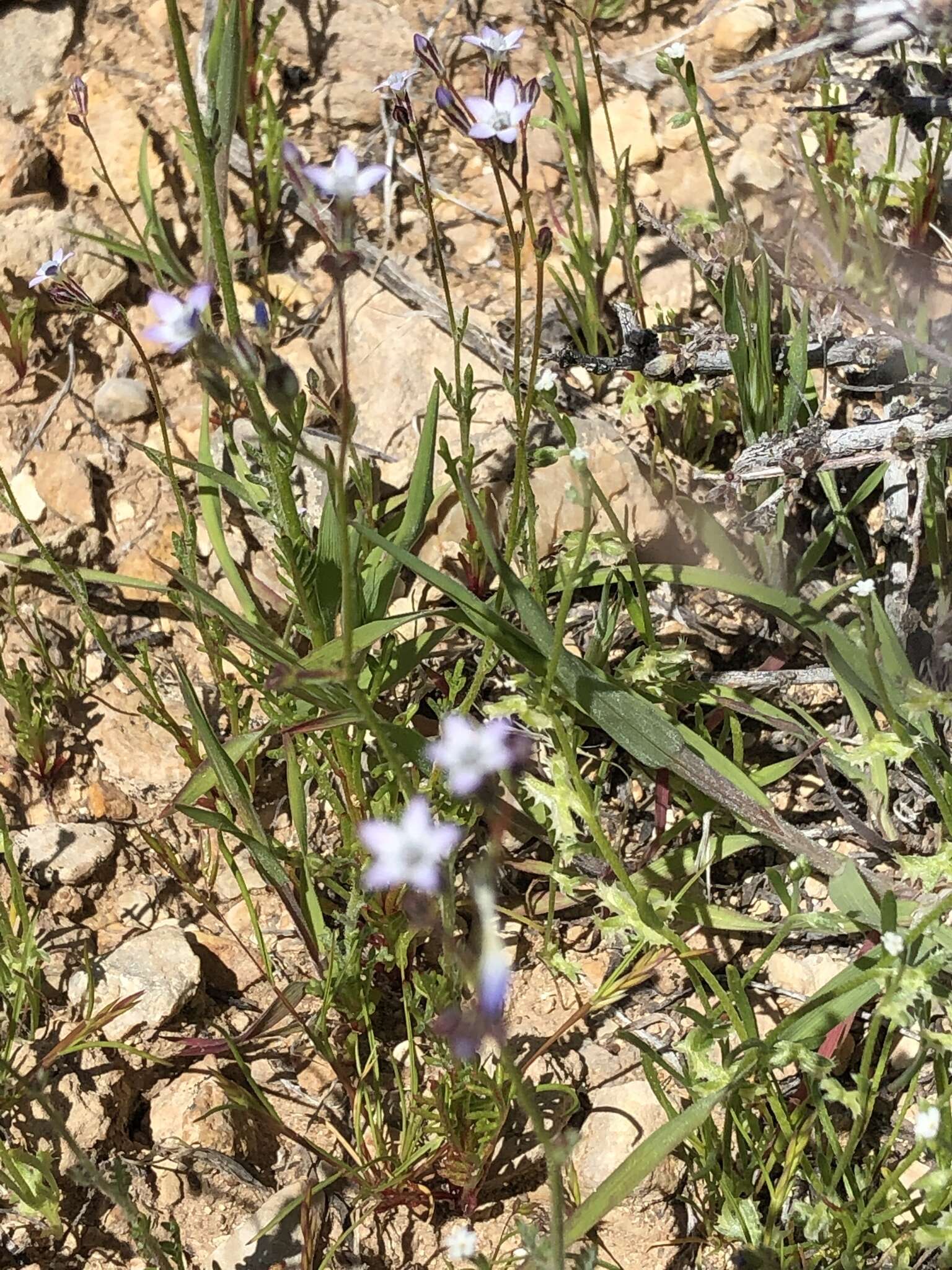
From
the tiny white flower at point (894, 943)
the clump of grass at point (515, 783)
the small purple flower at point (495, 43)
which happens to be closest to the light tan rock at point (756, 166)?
the clump of grass at point (515, 783)

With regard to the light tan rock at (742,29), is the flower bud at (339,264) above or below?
below

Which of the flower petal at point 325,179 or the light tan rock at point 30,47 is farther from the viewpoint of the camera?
the light tan rock at point 30,47

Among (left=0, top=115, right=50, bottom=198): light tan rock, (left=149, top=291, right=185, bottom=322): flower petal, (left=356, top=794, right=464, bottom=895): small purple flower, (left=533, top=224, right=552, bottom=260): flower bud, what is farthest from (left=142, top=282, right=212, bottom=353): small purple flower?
(left=0, top=115, right=50, bottom=198): light tan rock

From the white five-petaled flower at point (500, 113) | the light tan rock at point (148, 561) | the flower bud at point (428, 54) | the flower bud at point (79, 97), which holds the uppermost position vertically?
the flower bud at point (79, 97)

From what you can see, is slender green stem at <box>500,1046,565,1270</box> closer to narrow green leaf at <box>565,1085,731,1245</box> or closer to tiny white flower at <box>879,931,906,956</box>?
narrow green leaf at <box>565,1085,731,1245</box>

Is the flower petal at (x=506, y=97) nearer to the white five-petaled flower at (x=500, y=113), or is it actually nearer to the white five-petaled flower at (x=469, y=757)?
the white five-petaled flower at (x=500, y=113)

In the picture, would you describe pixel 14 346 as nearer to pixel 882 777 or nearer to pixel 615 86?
pixel 615 86
